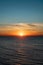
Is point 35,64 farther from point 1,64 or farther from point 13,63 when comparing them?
point 1,64

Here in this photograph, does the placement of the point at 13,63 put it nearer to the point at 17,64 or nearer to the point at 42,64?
the point at 17,64

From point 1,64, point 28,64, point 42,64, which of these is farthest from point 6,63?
point 42,64

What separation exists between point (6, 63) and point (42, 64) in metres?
3.51

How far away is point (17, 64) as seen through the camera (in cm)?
1652

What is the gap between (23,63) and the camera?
17.1 meters

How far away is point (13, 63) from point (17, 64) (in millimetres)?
608

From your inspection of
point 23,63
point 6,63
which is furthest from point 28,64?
point 6,63

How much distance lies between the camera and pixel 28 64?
1664 centimetres

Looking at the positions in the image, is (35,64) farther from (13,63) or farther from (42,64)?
(13,63)

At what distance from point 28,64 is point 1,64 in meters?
2.59

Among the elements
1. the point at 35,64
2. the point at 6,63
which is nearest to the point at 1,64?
the point at 6,63

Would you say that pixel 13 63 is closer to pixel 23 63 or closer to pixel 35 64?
pixel 23 63

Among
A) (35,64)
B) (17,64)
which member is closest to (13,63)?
(17,64)

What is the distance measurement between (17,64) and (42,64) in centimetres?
241
